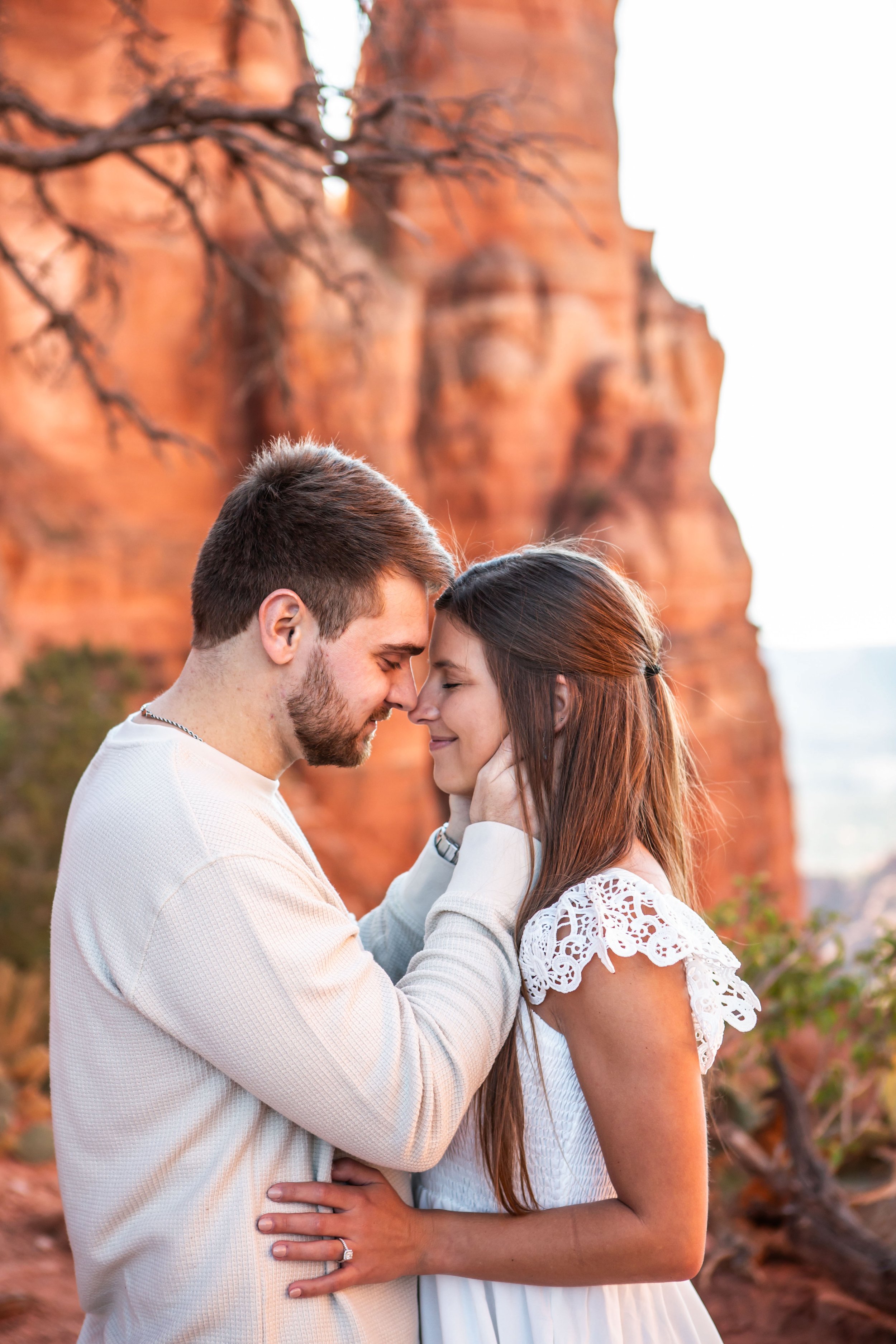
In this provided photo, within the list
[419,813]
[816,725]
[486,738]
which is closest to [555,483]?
[419,813]

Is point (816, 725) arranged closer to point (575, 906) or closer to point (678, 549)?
point (678, 549)

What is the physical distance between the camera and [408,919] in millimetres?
2279

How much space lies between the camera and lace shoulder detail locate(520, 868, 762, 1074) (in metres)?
1.71

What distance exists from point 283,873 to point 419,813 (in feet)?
46.7

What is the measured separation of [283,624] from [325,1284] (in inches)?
41.4

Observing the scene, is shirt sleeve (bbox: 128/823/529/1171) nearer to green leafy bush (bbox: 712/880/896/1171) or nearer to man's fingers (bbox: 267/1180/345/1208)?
man's fingers (bbox: 267/1180/345/1208)

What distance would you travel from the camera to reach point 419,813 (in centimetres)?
1577

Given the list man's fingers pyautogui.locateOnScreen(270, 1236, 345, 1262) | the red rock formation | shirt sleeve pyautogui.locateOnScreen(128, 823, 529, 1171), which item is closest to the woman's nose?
shirt sleeve pyautogui.locateOnScreen(128, 823, 529, 1171)

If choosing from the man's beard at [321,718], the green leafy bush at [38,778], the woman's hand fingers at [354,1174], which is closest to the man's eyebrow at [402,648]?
the man's beard at [321,718]

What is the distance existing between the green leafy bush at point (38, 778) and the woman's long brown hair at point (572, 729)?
5124mm

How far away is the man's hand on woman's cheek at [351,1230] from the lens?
1.62 meters

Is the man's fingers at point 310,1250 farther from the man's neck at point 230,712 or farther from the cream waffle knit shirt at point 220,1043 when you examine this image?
the man's neck at point 230,712

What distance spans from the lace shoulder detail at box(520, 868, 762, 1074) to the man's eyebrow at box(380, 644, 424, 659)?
1.72 feet

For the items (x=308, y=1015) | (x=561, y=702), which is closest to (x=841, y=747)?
(x=561, y=702)
